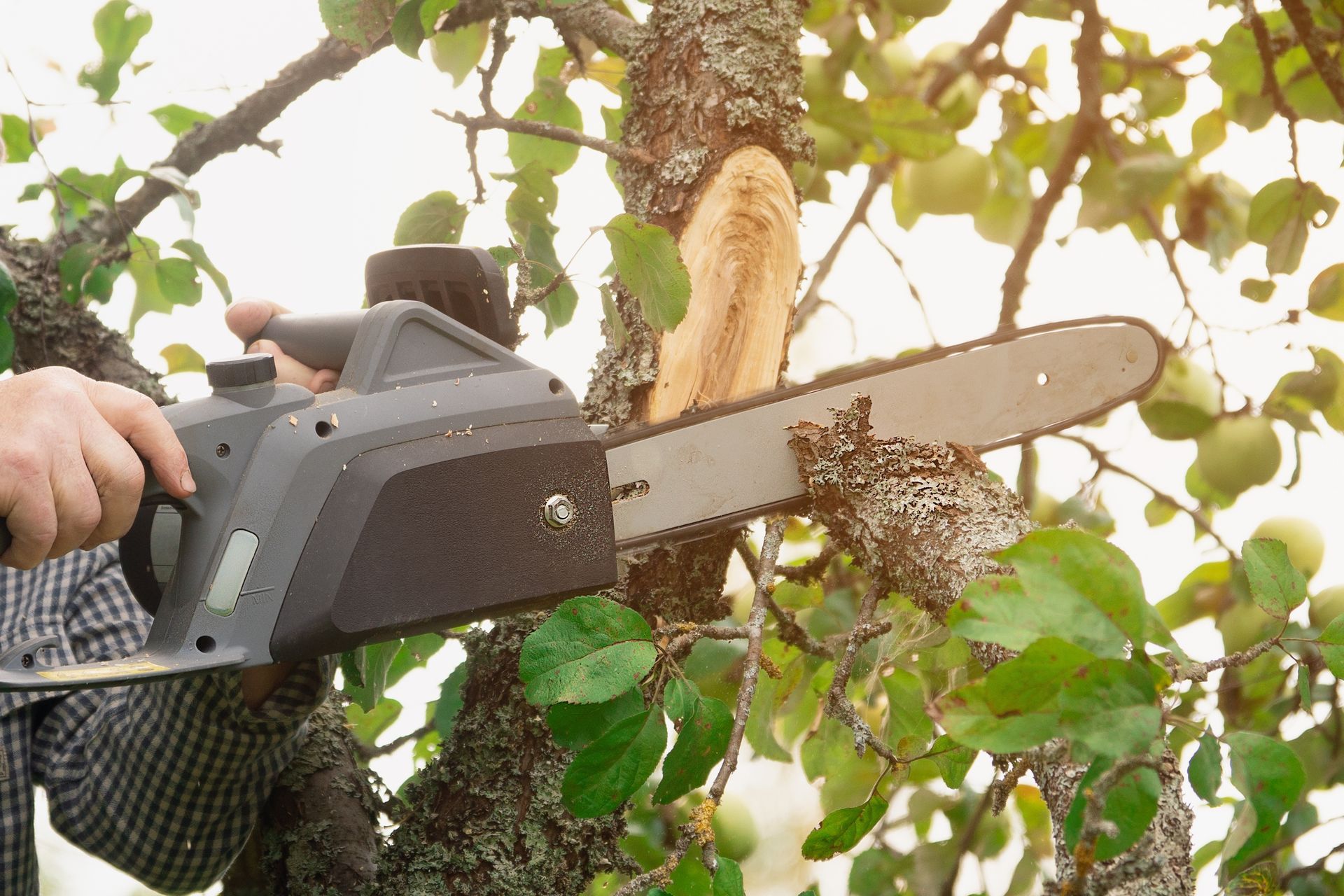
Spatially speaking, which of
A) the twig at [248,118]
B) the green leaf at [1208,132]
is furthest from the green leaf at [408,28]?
the green leaf at [1208,132]

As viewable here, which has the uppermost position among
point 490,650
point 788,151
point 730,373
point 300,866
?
point 788,151

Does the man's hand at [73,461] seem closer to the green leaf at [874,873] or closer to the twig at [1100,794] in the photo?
the twig at [1100,794]

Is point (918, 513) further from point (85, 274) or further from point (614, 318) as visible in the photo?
point (85, 274)

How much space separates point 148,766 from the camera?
3.00ft

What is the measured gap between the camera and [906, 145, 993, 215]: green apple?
146 cm

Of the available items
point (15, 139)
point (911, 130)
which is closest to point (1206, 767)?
point (911, 130)

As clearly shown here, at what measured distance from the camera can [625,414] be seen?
3.06 ft

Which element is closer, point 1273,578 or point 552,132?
point 1273,578

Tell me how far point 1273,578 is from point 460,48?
44.0 inches

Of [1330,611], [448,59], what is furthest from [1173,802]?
[448,59]

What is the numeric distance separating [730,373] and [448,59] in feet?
2.06

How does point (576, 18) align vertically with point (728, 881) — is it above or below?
above

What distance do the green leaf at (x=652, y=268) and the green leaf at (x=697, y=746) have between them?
0.33 metres

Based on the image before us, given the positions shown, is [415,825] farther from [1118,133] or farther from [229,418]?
[1118,133]
